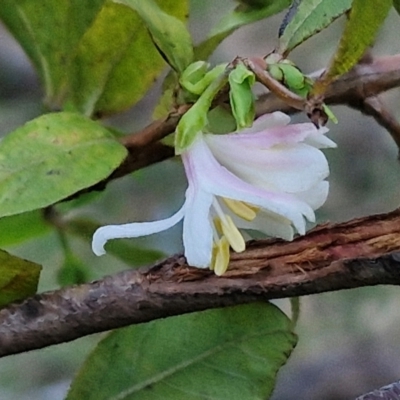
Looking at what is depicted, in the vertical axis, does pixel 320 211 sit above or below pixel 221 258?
below

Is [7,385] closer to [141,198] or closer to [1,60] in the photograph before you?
[141,198]

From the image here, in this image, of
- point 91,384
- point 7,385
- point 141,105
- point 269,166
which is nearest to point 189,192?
point 269,166

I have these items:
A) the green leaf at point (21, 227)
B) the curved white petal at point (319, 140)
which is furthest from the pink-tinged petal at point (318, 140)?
the green leaf at point (21, 227)

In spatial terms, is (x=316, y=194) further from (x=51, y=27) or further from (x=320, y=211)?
(x=320, y=211)

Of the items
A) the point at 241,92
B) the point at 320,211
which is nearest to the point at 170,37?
the point at 241,92

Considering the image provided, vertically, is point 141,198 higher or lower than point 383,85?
lower

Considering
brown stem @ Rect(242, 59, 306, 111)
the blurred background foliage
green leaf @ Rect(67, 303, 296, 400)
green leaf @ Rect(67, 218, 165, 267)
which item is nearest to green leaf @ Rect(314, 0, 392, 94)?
brown stem @ Rect(242, 59, 306, 111)
